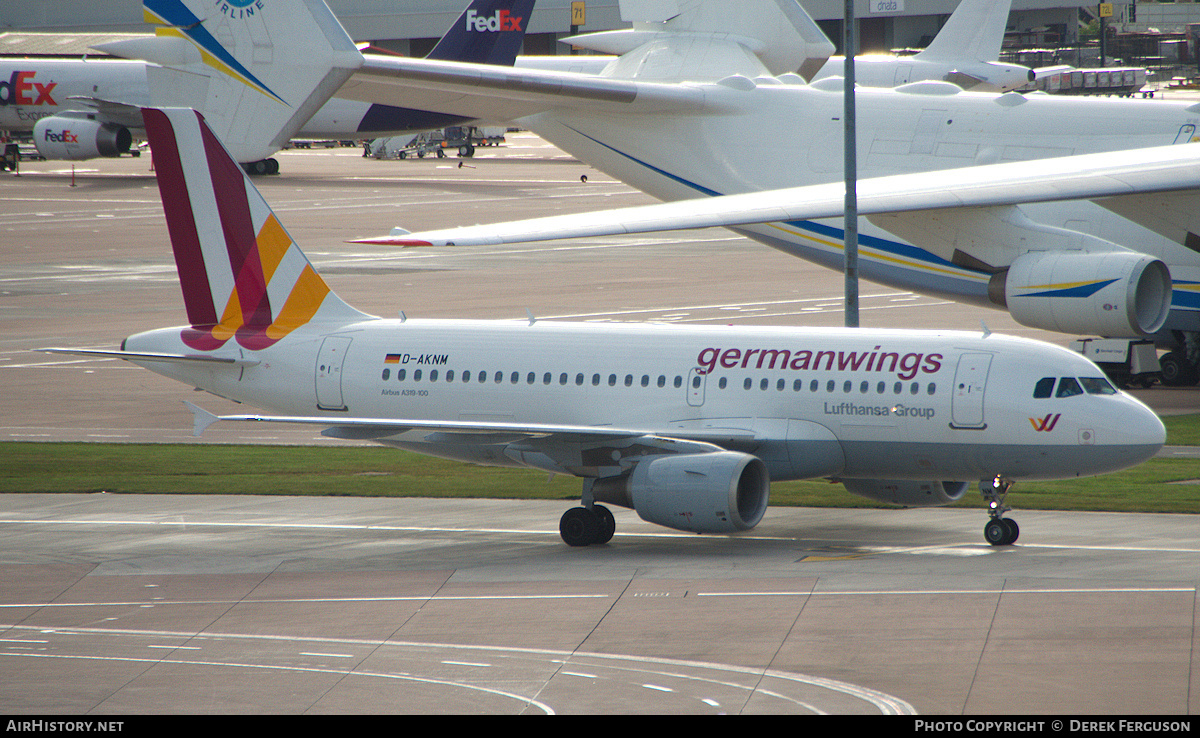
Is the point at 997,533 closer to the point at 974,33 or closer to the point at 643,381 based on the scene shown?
the point at 643,381

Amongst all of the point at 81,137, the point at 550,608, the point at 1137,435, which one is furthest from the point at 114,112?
the point at 1137,435

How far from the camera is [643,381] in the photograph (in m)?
26.6

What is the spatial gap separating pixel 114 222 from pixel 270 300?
60.6 m

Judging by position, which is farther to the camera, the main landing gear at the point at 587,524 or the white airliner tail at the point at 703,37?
the white airliner tail at the point at 703,37

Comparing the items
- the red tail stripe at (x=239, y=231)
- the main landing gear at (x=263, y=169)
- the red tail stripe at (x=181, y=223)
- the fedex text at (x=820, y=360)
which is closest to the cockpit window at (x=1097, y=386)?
the fedex text at (x=820, y=360)

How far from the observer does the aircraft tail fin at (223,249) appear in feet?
98.2

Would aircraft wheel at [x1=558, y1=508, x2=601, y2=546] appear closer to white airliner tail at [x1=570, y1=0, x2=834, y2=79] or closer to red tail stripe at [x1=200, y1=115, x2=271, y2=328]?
red tail stripe at [x1=200, y1=115, x2=271, y2=328]

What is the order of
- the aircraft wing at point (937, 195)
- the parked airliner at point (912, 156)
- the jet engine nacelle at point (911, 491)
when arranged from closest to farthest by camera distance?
1. the jet engine nacelle at point (911, 491)
2. the aircraft wing at point (937, 195)
3. the parked airliner at point (912, 156)

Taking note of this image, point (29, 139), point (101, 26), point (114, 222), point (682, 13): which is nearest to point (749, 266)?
point (682, 13)

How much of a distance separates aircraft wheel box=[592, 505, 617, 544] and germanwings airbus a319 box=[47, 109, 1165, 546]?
4cm

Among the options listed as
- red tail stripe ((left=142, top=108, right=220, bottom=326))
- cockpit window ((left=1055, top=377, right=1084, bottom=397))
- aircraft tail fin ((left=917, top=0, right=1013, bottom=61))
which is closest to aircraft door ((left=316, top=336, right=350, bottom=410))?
red tail stripe ((left=142, top=108, right=220, bottom=326))

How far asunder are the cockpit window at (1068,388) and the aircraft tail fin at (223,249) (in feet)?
43.5

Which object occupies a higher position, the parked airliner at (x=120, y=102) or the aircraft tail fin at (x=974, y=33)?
the aircraft tail fin at (x=974, y=33)

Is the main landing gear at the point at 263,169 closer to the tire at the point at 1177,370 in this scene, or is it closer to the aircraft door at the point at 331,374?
the tire at the point at 1177,370
